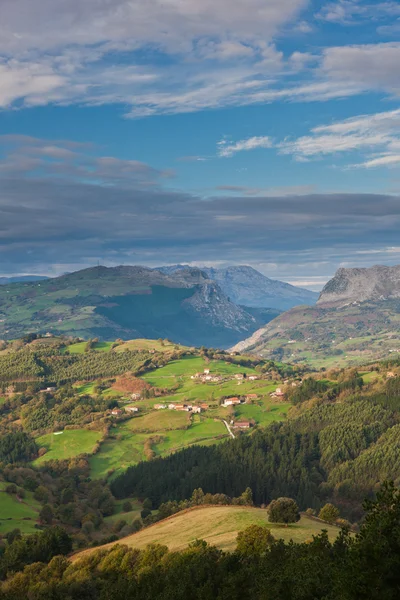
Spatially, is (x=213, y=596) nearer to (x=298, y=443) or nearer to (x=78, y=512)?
(x=78, y=512)

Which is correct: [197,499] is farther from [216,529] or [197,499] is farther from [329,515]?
[329,515]

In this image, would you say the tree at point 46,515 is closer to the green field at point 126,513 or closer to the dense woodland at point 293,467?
the green field at point 126,513

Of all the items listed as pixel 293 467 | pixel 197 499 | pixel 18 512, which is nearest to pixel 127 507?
pixel 18 512

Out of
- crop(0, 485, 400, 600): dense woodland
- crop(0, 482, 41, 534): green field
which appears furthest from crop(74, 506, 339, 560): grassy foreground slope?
crop(0, 482, 41, 534): green field

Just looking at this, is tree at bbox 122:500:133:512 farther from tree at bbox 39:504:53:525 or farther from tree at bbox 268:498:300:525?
tree at bbox 268:498:300:525

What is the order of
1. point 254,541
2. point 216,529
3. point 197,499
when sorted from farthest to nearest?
1. point 197,499
2. point 216,529
3. point 254,541

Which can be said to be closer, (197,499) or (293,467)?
(197,499)
